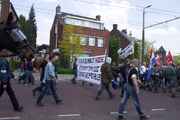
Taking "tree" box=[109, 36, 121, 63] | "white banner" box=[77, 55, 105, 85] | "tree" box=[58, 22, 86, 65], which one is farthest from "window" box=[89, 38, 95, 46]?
"white banner" box=[77, 55, 105, 85]

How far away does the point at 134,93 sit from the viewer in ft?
15.5

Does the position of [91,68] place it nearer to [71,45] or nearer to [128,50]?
[128,50]

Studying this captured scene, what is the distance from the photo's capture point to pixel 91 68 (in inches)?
376

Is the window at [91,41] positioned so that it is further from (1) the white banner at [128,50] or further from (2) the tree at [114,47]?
(1) the white banner at [128,50]

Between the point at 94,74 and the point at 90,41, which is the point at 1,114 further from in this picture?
the point at 90,41

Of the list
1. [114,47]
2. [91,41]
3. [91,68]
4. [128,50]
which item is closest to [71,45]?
[91,41]

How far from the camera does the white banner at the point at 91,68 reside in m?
8.54

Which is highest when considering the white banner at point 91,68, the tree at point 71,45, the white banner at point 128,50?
the tree at point 71,45

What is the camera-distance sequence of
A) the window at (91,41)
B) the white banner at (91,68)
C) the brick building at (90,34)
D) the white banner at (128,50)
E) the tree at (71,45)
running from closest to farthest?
the white banner at (91,68), the white banner at (128,50), the tree at (71,45), the brick building at (90,34), the window at (91,41)

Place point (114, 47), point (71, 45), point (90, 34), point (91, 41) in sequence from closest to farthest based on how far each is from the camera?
point (71, 45) → point (90, 34) → point (91, 41) → point (114, 47)

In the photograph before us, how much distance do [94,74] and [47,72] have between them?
11.6 ft

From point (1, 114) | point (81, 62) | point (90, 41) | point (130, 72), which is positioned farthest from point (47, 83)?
point (90, 41)

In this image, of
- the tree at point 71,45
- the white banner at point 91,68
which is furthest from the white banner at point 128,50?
the tree at point 71,45

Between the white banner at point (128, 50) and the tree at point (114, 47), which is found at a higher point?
the tree at point (114, 47)
